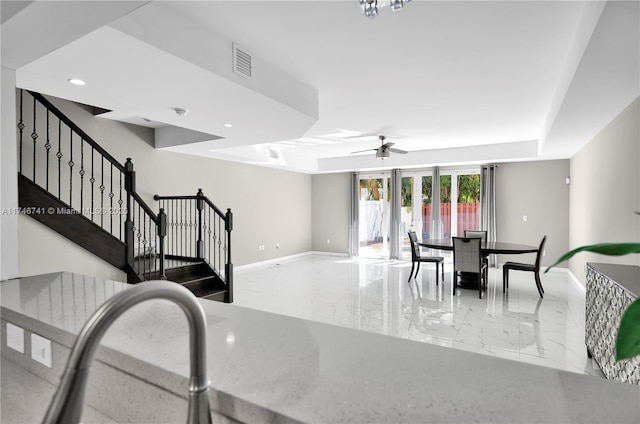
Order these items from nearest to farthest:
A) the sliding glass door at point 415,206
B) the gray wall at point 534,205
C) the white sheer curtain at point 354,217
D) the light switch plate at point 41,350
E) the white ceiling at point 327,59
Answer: the light switch plate at point 41,350
the white ceiling at point 327,59
the gray wall at point 534,205
the sliding glass door at point 415,206
the white sheer curtain at point 354,217

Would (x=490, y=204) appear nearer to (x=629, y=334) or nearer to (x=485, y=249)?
(x=485, y=249)

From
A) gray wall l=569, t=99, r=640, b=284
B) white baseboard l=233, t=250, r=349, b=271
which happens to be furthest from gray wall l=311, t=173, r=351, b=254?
gray wall l=569, t=99, r=640, b=284

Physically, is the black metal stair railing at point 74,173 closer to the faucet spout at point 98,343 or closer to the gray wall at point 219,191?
the gray wall at point 219,191

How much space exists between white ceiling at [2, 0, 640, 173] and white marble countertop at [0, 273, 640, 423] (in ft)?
5.05

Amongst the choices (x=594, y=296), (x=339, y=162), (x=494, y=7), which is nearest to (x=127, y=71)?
(x=494, y=7)

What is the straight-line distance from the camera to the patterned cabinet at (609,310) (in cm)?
217

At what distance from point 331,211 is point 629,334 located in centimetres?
993

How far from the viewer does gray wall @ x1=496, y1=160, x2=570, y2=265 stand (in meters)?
7.55

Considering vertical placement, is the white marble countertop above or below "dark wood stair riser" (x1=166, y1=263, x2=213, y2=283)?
above

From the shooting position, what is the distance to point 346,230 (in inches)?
400

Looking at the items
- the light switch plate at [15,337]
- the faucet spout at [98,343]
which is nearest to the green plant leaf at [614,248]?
the faucet spout at [98,343]

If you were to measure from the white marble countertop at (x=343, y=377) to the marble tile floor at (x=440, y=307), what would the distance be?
2.90 meters

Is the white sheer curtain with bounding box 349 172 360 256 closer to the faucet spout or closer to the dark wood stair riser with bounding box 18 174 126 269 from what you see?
the dark wood stair riser with bounding box 18 174 126 269

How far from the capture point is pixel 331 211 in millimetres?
10344
